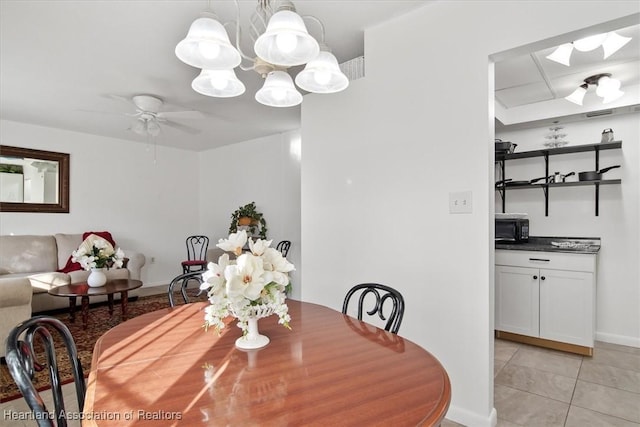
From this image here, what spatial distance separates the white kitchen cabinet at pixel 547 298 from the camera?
2861 mm

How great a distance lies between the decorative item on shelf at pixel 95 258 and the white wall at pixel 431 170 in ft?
8.79

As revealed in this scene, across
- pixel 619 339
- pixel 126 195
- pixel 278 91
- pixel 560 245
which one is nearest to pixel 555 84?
pixel 560 245

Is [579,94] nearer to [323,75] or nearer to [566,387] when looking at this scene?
[566,387]

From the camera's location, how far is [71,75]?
3193 mm

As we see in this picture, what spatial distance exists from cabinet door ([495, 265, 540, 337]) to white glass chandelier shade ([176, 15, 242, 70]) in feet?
9.95

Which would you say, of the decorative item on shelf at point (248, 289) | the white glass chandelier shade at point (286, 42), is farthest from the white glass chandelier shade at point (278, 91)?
the decorative item on shelf at point (248, 289)

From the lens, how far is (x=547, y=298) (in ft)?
9.95

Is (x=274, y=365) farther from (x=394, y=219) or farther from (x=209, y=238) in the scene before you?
(x=209, y=238)

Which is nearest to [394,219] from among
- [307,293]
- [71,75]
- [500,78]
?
[307,293]

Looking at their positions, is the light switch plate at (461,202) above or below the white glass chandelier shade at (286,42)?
below

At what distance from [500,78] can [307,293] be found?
2567mm

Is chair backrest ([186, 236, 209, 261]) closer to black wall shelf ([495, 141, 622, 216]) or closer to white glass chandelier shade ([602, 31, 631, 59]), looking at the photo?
black wall shelf ([495, 141, 622, 216])

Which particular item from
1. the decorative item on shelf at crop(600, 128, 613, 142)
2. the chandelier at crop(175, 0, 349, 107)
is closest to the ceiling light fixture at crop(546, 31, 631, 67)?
the decorative item on shelf at crop(600, 128, 613, 142)

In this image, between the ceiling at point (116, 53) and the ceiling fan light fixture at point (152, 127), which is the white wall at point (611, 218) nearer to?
the ceiling at point (116, 53)
